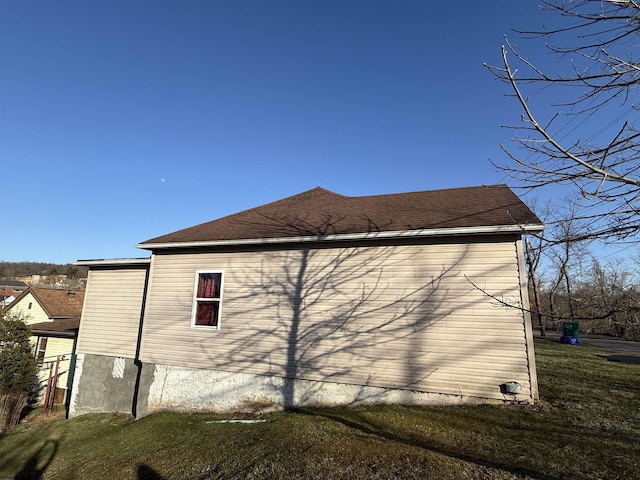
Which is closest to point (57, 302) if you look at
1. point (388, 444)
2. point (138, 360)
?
point (138, 360)

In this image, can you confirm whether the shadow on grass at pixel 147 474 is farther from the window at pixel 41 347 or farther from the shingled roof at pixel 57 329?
the window at pixel 41 347

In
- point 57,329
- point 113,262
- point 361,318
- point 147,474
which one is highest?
point 113,262

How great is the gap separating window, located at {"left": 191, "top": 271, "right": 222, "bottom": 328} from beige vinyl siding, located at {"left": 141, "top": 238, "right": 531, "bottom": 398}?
193mm

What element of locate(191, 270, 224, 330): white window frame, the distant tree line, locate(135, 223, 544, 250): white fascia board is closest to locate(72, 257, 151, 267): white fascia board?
locate(135, 223, 544, 250): white fascia board

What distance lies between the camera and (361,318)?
28.3 feet

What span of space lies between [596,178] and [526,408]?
628 cm

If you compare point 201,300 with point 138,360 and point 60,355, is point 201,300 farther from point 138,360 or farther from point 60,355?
point 60,355

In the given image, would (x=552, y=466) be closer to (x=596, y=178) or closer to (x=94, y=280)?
(x=596, y=178)

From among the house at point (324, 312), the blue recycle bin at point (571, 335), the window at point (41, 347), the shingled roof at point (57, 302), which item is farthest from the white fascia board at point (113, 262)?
the blue recycle bin at point (571, 335)

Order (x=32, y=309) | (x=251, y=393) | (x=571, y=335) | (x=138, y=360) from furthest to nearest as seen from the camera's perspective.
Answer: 1. (x=32, y=309)
2. (x=571, y=335)
3. (x=138, y=360)
4. (x=251, y=393)

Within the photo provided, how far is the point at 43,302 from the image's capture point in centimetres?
2823

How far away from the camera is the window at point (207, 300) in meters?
10.1

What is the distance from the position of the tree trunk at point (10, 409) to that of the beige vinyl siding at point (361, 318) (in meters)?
8.13

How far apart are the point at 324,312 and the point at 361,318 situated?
1.00m
